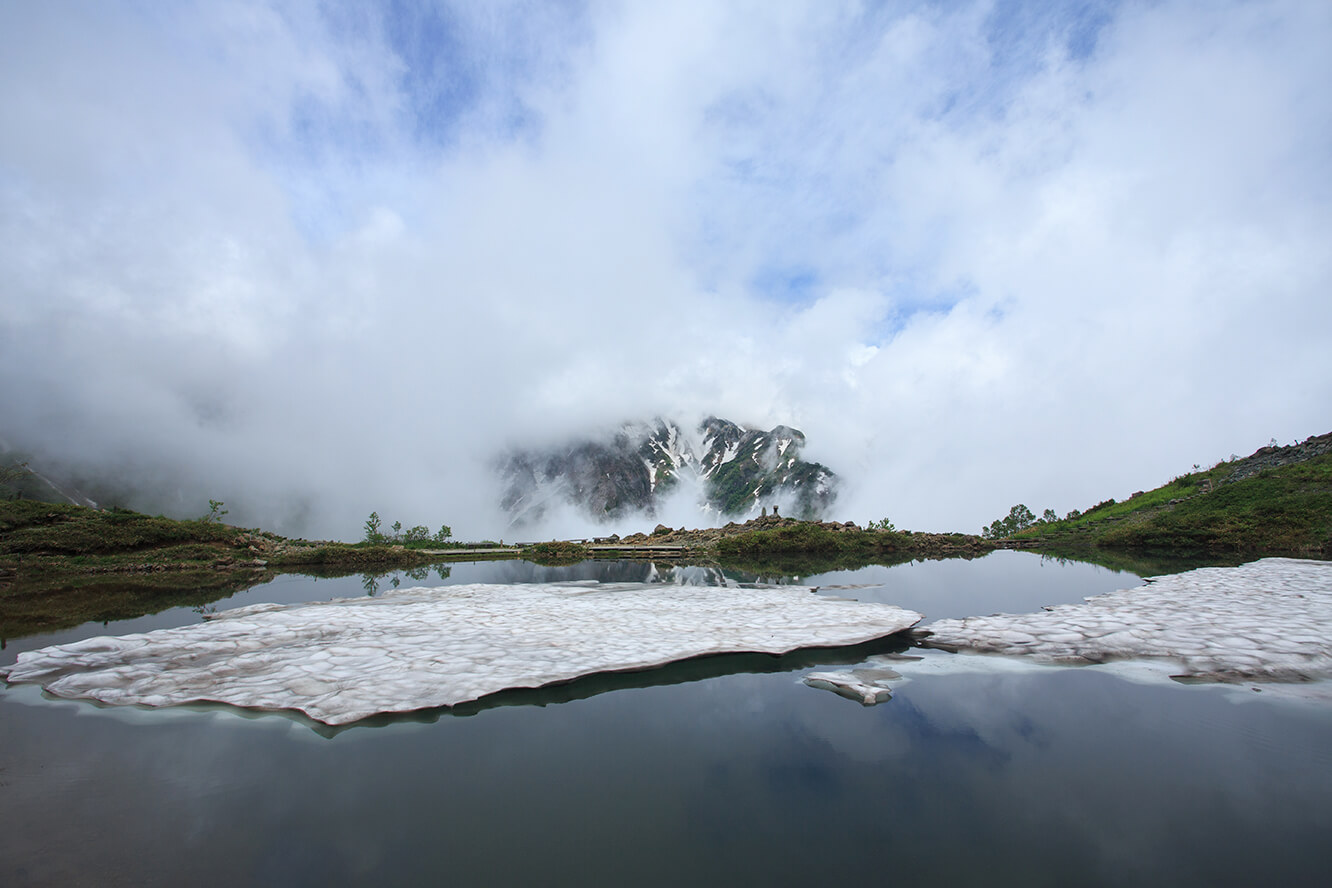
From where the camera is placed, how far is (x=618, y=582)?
21.7 metres

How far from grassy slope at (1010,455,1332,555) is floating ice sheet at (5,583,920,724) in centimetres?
3243

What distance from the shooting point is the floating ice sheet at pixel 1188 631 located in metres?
8.26

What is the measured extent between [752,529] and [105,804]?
124 ft

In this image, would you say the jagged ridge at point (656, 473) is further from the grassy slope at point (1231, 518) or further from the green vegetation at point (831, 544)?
the green vegetation at point (831, 544)

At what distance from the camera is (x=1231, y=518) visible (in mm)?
31969

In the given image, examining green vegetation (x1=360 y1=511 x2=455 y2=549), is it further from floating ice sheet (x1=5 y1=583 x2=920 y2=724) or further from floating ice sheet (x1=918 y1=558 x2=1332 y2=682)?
floating ice sheet (x1=918 y1=558 x2=1332 y2=682)

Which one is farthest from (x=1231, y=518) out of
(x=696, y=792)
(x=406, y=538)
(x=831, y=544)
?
(x=406, y=538)

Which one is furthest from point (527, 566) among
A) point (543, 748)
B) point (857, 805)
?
point (857, 805)

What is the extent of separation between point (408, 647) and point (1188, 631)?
625 inches

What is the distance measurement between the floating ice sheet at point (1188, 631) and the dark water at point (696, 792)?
169 cm

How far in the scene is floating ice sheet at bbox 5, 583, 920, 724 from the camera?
750cm

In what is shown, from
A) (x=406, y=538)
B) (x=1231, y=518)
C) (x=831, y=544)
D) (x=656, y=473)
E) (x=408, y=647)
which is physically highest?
(x=656, y=473)

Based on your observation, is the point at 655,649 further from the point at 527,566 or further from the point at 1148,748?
the point at 527,566

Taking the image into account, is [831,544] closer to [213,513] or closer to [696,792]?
[696,792]
